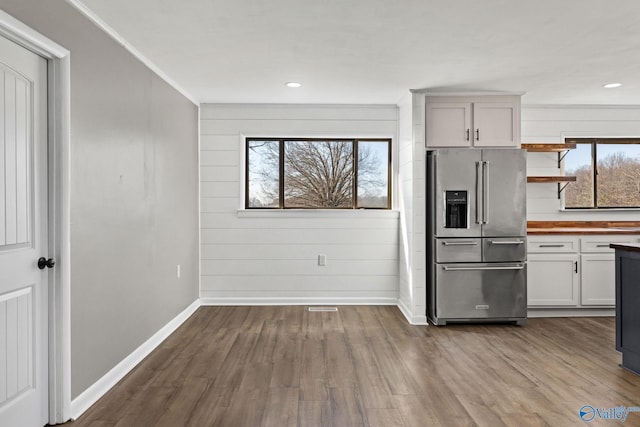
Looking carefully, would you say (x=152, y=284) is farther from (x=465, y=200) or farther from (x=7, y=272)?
(x=465, y=200)

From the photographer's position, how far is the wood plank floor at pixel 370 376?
8.55 feet

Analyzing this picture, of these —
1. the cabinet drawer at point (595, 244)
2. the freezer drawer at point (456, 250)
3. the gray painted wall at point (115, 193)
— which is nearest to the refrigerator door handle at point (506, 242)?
the freezer drawer at point (456, 250)

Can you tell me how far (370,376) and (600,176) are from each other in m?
4.07

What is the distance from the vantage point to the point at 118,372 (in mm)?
3125

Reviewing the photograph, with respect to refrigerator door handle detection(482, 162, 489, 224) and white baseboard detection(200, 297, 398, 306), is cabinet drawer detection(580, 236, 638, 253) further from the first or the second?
white baseboard detection(200, 297, 398, 306)

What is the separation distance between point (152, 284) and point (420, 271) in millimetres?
2630

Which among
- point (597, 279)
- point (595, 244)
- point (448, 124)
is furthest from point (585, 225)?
point (448, 124)

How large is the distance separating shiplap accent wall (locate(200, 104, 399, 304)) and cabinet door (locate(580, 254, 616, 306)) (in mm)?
2030

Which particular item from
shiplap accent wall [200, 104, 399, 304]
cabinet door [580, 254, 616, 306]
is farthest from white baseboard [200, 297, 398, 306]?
cabinet door [580, 254, 616, 306]

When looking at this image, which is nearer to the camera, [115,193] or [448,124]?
[115,193]

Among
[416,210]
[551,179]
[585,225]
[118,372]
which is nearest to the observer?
[118,372]

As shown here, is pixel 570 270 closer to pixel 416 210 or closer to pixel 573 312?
pixel 573 312

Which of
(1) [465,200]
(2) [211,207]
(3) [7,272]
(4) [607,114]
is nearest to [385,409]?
(3) [7,272]

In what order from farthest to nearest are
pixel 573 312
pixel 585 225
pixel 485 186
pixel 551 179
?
pixel 585 225
pixel 551 179
pixel 573 312
pixel 485 186
